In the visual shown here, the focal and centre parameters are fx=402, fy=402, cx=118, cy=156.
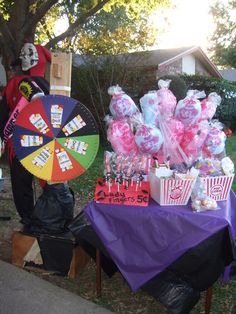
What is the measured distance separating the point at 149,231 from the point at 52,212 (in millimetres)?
1217

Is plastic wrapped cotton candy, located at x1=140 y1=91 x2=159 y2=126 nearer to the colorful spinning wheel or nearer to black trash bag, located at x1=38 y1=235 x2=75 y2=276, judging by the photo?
the colorful spinning wheel

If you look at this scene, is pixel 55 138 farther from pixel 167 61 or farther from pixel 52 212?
pixel 167 61

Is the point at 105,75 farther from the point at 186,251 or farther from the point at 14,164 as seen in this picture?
the point at 186,251

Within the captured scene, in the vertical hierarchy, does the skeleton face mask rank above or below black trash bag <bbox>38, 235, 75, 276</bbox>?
above

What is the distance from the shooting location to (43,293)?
10.3 ft

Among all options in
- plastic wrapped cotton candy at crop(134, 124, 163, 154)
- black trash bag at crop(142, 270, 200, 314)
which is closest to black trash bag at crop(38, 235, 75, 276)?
black trash bag at crop(142, 270, 200, 314)

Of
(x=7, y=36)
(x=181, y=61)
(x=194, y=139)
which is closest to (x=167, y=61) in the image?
(x=181, y=61)

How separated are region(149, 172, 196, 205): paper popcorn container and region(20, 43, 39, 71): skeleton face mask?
2106 millimetres

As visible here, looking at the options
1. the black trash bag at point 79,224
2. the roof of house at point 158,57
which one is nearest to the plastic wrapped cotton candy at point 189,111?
the black trash bag at point 79,224

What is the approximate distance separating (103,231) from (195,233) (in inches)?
25.4

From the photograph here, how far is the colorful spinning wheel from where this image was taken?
3393 millimetres

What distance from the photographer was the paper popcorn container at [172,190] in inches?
106

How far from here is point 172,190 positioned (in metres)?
2.72

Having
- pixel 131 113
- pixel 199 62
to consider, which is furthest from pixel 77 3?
pixel 199 62
